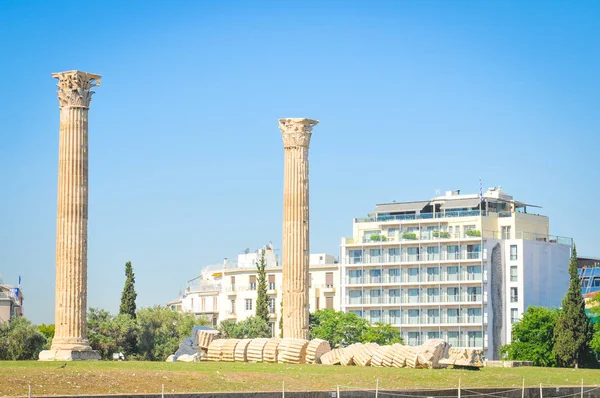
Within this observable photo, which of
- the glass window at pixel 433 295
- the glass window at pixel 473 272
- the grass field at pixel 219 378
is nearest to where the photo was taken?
the grass field at pixel 219 378

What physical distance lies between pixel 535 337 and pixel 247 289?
1699 inches

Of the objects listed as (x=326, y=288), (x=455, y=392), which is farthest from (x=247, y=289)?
(x=455, y=392)

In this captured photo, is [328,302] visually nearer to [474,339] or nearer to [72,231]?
[474,339]

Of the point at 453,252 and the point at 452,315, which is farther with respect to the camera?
the point at 453,252

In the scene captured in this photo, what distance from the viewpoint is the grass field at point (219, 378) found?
3997 centimetres

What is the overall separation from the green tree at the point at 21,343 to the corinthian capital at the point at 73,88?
2877cm

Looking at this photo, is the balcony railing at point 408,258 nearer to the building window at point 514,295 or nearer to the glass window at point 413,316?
the building window at point 514,295

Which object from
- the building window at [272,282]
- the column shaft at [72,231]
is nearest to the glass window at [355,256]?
the building window at [272,282]

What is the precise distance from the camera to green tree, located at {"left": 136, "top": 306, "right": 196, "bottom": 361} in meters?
91.6

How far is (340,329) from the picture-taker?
11106 centimetres

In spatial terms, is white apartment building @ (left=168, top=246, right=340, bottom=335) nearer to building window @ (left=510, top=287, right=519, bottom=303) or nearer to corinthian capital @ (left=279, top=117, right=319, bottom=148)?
building window @ (left=510, top=287, right=519, bottom=303)

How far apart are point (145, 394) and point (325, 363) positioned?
2091 centimetres

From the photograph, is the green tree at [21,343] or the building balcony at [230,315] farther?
the building balcony at [230,315]

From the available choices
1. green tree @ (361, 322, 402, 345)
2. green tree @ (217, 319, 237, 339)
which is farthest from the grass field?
green tree @ (361, 322, 402, 345)
